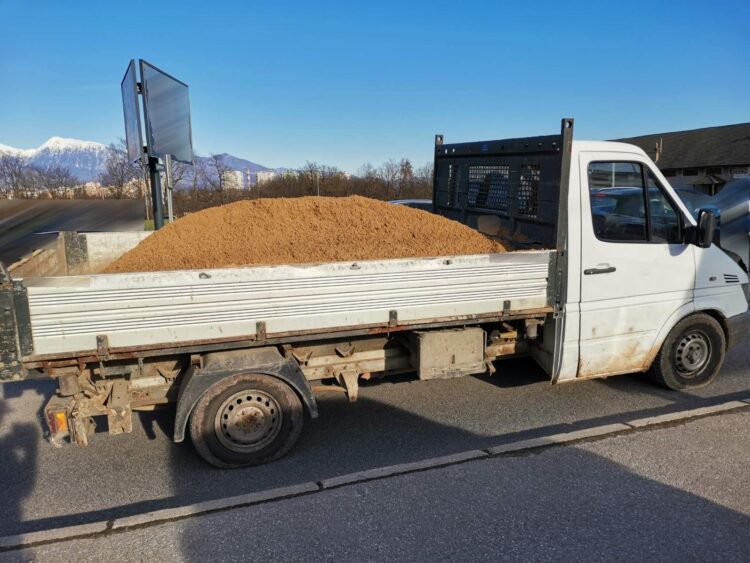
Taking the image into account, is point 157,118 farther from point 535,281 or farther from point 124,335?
point 535,281

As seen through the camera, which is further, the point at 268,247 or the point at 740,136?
the point at 740,136

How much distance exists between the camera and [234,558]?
2.87 meters

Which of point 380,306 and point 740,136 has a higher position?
point 740,136

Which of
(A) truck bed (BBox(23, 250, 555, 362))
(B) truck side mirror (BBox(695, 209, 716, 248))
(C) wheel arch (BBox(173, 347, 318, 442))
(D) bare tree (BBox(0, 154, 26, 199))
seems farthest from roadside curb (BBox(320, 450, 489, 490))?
(D) bare tree (BBox(0, 154, 26, 199))

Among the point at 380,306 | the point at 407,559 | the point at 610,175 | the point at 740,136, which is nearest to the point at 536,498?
the point at 407,559

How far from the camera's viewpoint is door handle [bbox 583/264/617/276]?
15.7 ft

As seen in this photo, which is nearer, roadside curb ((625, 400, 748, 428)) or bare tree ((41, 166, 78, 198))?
roadside curb ((625, 400, 748, 428))

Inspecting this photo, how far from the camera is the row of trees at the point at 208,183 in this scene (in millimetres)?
31844

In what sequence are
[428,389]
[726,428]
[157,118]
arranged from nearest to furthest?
[726,428] → [428,389] → [157,118]

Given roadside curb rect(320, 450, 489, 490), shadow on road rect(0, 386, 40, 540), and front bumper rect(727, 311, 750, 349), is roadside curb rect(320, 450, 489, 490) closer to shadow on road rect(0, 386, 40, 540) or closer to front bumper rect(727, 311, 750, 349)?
shadow on road rect(0, 386, 40, 540)

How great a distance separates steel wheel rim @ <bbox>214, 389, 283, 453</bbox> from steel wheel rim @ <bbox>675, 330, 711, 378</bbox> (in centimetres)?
405

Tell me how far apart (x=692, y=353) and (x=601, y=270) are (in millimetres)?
1602

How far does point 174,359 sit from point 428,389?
8.86 ft

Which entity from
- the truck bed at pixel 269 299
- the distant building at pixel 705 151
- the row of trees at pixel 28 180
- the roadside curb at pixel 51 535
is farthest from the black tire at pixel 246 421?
the distant building at pixel 705 151
